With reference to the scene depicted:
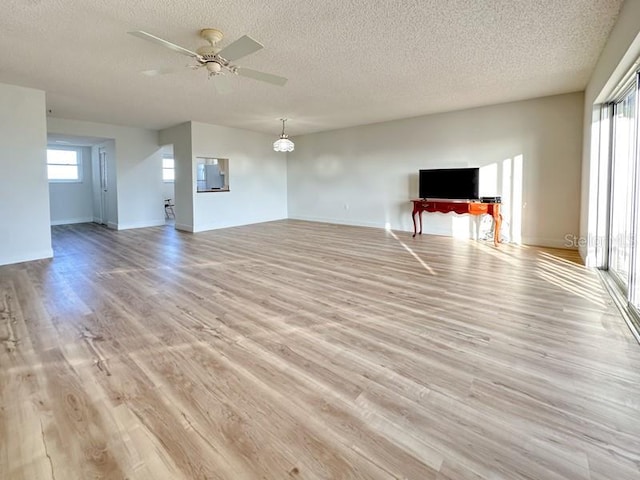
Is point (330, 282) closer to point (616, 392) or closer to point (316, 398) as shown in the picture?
point (316, 398)

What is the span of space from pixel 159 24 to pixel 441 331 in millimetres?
3587

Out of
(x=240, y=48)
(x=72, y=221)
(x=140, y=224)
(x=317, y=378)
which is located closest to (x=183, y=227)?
(x=140, y=224)

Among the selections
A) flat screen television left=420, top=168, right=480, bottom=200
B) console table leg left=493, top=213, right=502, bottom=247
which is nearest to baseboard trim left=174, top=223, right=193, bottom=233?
flat screen television left=420, top=168, right=480, bottom=200

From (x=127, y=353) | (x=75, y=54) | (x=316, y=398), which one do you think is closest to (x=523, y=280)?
(x=316, y=398)

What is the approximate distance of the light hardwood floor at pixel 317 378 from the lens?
1.40m

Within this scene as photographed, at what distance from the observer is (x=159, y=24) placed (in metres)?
3.12

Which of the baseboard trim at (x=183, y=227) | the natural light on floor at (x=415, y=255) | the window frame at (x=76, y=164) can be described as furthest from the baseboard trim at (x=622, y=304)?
the window frame at (x=76, y=164)

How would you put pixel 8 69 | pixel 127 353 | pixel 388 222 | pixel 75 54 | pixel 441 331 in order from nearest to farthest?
pixel 127 353 < pixel 441 331 < pixel 75 54 < pixel 8 69 < pixel 388 222

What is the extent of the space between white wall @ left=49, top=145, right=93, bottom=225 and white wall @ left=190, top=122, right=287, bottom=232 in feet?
11.4

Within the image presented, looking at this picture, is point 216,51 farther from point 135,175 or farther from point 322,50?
point 135,175

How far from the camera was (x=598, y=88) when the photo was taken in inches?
159

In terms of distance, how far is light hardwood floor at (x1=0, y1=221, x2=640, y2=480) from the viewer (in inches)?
55.0

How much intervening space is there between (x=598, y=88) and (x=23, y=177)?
772cm

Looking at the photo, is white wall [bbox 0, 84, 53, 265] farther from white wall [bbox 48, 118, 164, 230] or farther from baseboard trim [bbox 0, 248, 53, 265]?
white wall [bbox 48, 118, 164, 230]
